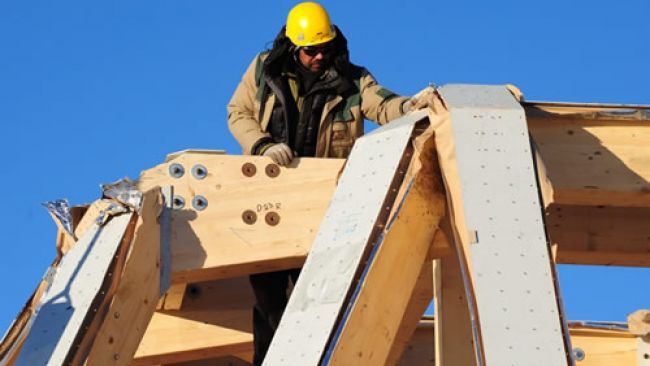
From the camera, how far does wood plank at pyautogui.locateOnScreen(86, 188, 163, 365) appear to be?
13.5 m

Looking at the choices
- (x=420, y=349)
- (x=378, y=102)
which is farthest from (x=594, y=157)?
(x=420, y=349)

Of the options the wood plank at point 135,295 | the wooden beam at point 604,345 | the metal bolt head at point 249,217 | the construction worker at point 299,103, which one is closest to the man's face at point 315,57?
the construction worker at point 299,103

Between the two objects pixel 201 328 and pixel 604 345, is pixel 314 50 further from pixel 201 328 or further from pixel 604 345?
pixel 604 345

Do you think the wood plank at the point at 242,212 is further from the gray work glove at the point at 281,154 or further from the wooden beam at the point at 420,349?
the wooden beam at the point at 420,349

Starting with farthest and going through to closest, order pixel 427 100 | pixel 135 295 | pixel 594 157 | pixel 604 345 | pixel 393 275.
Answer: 1. pixel 604 345
2. pixel 135 295
3. pixel 594 157
4. pixel 427 100
5. pixel 393 275

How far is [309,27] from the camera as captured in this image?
51.1ft

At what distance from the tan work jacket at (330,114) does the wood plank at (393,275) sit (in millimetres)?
2623

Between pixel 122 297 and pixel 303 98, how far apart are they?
8.54 ft

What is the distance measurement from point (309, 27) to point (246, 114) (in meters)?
0.93

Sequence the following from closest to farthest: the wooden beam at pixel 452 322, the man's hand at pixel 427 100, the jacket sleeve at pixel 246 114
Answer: the man's hand at pixel 427 100, the wooden beam at pixel 452 322, the jacket sleeve at pixel 246 114

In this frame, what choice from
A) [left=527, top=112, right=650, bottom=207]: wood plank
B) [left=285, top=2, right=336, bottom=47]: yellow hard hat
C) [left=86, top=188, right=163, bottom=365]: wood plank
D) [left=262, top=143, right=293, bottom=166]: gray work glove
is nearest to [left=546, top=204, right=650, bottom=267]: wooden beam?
[left=527, top=112, right=650, bottom=207]: wood plank

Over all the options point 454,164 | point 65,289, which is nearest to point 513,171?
point 454,164

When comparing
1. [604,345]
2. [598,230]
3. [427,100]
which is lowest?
[427,100]

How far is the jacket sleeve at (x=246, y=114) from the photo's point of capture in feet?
49.4
